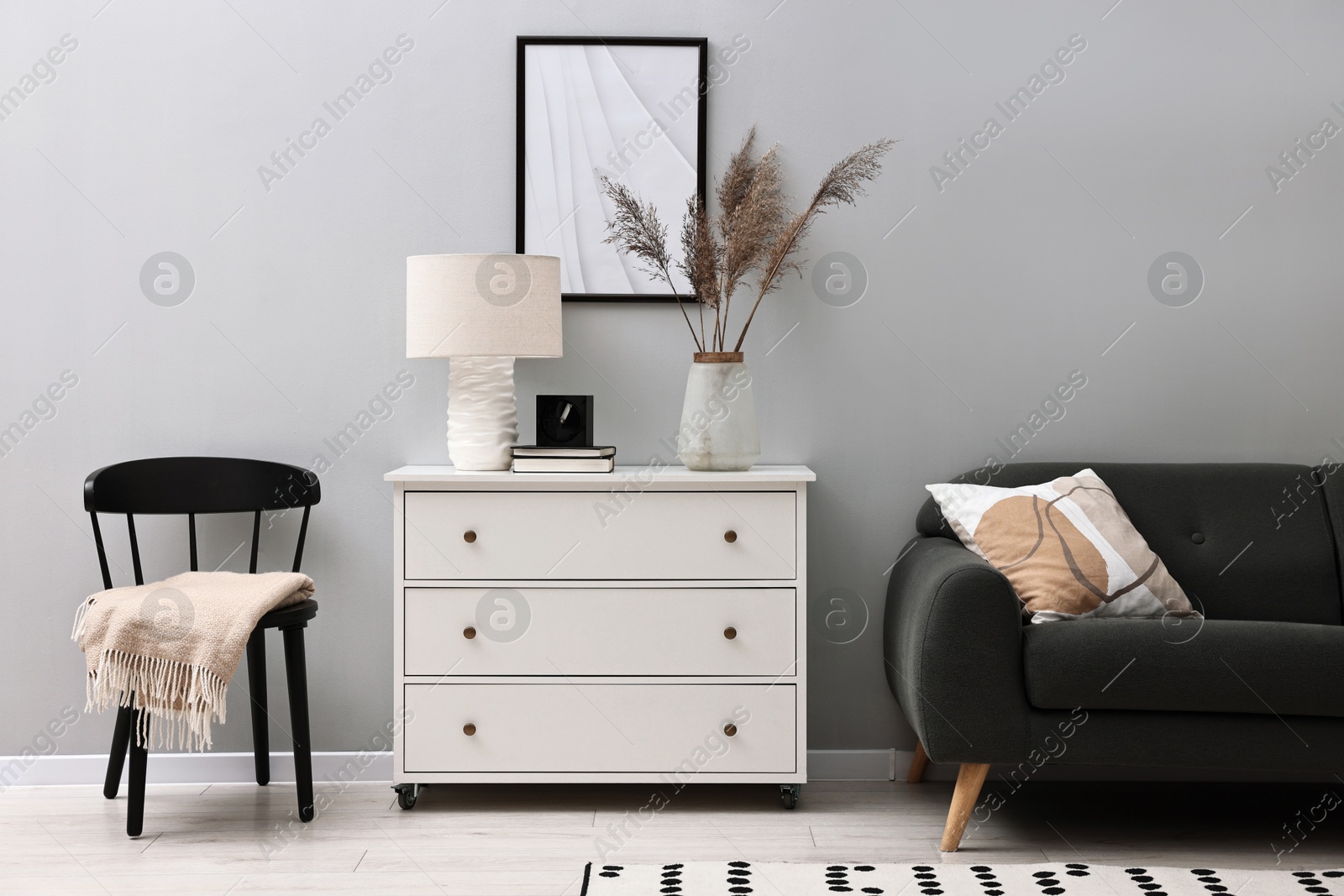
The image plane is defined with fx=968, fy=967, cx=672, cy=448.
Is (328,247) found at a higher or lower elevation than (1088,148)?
lower

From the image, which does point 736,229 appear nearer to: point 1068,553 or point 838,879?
point 1068,553

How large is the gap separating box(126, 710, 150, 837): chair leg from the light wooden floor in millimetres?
38

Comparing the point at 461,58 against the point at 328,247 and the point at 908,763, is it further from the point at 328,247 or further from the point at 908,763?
the point at 908,763

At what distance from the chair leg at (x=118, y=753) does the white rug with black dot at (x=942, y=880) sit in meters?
1.14

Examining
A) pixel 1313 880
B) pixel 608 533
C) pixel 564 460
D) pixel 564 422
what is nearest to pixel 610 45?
pixel 564 422

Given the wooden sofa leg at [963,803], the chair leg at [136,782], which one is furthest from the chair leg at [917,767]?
the chair leg at [136,782]

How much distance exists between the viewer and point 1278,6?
8.30 ft

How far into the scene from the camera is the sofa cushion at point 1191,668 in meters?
1.87

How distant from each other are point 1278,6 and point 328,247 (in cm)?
256

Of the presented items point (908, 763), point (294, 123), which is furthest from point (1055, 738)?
point (294, 123)

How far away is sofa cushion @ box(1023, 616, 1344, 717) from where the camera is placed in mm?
1867

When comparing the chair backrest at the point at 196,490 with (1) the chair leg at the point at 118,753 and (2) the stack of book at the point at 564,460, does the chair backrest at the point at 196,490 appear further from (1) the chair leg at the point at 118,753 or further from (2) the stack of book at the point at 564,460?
(2) the stack of book at the point at 564,460

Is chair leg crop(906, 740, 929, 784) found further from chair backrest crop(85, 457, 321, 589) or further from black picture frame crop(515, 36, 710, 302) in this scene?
chair backrest crop(85, 457, 321, 589)

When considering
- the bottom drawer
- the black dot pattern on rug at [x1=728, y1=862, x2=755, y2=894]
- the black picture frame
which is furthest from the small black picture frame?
the black dot pattern on rug at [x1=728, y1=862, x2=755, y2=894]
